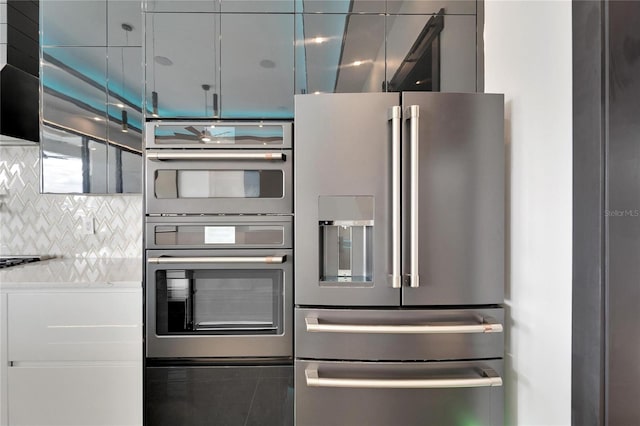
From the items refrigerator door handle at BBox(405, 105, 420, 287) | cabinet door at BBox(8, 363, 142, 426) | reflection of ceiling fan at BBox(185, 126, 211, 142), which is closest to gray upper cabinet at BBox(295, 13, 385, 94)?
refrigerator door handle at BBox(405, 105, 420, 287)

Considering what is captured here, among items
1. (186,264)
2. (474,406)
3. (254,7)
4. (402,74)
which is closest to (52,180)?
(186,264)

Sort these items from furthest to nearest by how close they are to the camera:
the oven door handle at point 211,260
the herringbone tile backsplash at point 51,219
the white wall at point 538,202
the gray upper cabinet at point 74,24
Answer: the herringbone tile backsplash at point 51,219 < the gray upper cabinet at point 74,24 < the oven door handle at point 211,260 < the white wall at point 538,202

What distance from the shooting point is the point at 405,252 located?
4.13ft

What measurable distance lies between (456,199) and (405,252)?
0.31 metres

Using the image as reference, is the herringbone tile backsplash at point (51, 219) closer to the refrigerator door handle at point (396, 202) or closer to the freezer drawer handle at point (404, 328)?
the freezer drawer handle at point (404, 328)

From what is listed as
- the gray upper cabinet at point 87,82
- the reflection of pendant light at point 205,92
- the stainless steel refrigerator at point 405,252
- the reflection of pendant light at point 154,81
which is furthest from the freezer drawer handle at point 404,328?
the gray upper cabinet at point 87,82

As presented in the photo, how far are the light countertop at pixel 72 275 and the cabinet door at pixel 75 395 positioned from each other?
0.38m

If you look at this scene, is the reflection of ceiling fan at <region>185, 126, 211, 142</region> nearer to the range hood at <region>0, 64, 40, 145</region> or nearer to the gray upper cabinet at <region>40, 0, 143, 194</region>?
the gray upper cabinet at <region>40, 0, 143, 194</region>

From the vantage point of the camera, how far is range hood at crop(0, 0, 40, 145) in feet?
5.61

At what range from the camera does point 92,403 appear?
1.42 m

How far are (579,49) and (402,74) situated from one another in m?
0.71

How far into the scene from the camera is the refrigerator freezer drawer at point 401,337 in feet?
4.19

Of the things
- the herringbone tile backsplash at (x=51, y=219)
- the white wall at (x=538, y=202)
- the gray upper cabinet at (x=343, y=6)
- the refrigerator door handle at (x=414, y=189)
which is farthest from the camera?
the herringbone tile backsplash at (x=51, y=219)

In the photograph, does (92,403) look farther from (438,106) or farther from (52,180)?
(438,106)
